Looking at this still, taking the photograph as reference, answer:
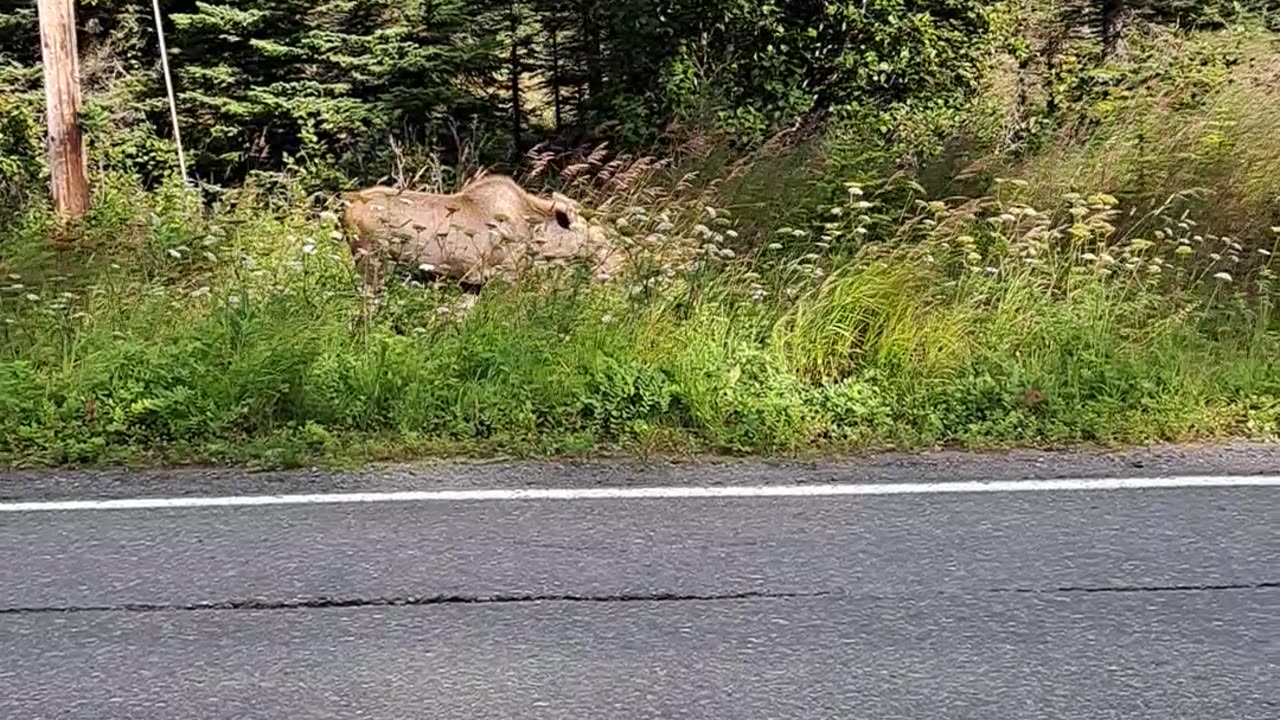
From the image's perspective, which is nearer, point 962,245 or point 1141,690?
point 1141,690

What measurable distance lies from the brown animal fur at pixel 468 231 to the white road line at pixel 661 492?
2635 millimetres

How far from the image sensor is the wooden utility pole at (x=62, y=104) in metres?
11.0

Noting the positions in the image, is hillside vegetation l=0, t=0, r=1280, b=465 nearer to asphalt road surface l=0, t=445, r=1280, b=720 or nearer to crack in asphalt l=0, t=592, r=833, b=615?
asphalt road surface l=0, t=445, r=1280, b=720

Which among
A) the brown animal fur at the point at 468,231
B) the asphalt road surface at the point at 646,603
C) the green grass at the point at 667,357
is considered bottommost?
the asphalt road surface at the point at 646,603

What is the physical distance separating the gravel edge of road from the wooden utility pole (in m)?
7.15

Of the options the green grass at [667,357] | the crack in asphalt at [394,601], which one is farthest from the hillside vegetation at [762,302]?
the crack in asphalt at [394,601]

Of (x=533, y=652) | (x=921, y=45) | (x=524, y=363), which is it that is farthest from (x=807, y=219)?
(x=921, y=45)

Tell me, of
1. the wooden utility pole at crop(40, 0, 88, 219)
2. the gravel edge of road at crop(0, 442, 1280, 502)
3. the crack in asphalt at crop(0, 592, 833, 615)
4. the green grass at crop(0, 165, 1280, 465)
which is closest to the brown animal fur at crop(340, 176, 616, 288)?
the green grass at crop(0, 165, 1280, 465)

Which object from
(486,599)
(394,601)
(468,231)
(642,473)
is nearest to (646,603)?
(486,599)

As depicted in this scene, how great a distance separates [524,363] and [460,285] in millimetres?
1655

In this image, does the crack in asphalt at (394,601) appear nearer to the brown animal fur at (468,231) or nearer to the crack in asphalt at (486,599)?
the crack in asphalt at (486,599)

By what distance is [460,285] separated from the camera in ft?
23.9

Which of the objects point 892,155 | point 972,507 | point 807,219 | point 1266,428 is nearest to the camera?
point 972,507

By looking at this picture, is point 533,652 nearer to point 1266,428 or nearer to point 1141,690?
point 1141,690
